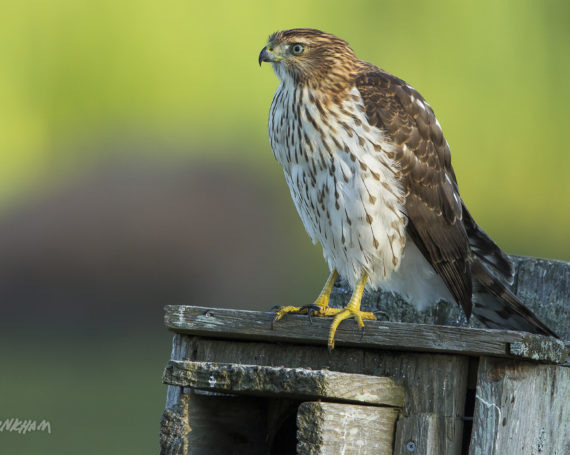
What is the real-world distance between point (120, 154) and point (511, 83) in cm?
448

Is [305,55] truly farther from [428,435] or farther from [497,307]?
[428,435]

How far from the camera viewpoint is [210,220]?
10.7m

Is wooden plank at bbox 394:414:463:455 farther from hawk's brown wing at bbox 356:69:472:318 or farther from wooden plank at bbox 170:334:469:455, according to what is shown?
hawk's brown wing at bbox 356:69:472:318

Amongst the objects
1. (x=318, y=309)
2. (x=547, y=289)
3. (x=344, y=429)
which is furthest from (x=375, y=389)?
(x=547, y=289)

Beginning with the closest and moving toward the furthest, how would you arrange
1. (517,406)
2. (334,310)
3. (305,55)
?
Result: (517,406) < (334,310) < (305,55)

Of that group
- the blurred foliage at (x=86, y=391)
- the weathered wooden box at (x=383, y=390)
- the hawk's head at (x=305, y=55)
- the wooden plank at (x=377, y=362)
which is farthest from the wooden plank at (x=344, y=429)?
the blurred foliage at (x=86, y=391)

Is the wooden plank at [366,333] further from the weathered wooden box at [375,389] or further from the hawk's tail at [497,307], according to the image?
the hawk's tail at [497,307]

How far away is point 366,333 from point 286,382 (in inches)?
14.7

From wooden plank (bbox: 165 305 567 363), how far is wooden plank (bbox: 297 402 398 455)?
0.79ft

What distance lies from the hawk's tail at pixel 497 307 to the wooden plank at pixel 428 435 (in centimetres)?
93

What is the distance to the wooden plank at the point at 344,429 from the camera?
2.91m

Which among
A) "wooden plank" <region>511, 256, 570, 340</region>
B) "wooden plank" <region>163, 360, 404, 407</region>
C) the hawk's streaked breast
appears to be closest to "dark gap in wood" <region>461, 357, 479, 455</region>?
"wooden plank" <region>163, 360, 404, 407</region>

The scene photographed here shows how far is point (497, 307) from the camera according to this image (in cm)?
402

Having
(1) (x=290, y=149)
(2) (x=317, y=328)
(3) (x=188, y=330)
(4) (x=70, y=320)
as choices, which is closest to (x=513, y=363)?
(2) (x=317, y=328)
